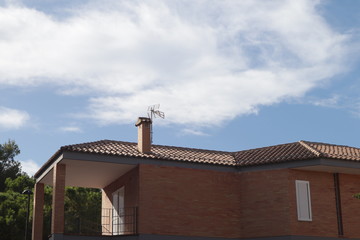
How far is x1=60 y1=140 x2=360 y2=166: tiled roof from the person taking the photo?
72.6 feet

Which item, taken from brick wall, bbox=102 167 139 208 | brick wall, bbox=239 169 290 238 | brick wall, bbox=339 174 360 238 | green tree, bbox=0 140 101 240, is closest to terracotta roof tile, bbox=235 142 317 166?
brick wall, bbox=239 169 290 238

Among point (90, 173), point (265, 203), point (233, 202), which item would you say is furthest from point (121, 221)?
point (265, 203)

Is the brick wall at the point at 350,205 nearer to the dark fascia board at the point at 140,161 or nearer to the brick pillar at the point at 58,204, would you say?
the dark fascia board at the point at 140,161

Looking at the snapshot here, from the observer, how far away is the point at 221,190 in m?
23.6

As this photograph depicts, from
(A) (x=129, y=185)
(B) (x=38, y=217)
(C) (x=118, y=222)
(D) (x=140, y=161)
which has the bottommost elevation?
(C) (x=118, y=222)

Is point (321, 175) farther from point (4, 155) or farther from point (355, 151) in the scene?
point (4, 155)

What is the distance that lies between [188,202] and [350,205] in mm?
6955

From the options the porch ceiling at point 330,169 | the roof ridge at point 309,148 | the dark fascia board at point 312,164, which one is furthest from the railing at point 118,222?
the roof ridge at point 309,148

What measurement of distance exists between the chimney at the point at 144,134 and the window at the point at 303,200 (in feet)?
21.0

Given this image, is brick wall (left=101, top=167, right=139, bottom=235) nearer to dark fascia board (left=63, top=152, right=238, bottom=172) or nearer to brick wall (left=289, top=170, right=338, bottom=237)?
dark fascia board (left=63, top=152, right=238, bottom=172)

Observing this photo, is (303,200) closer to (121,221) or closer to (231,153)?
(231,153)

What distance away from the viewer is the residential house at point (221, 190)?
71.8ft

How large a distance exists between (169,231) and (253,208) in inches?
152

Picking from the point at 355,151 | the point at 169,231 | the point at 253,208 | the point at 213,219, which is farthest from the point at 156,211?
the point at 355,151
